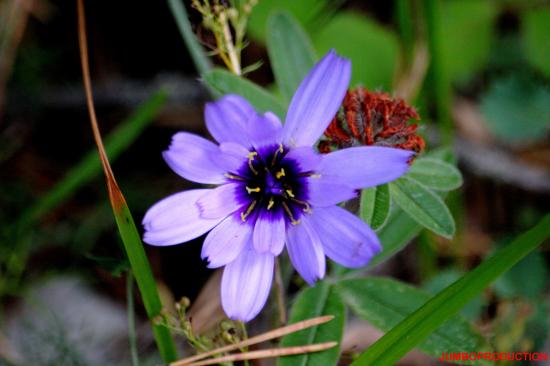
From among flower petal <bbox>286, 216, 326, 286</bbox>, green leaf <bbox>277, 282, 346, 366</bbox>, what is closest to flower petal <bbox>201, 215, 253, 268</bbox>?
flower petal <bbox>286, 216, 326, 286</bbox>

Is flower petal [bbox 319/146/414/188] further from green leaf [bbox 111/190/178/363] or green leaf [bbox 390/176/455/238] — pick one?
green leaf [bbox 111/190/178/363]

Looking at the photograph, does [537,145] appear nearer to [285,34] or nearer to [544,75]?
[544,75]

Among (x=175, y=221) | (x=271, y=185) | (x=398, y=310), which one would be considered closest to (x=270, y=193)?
(x=271, y=185)

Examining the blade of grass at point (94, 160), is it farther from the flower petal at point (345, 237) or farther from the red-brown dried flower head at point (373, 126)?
the flower petal at point (345, 237)

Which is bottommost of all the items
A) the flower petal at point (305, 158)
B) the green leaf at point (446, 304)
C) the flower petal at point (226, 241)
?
the green leaf at point (446, 304)

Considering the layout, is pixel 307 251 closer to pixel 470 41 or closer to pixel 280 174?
pixel 280 174

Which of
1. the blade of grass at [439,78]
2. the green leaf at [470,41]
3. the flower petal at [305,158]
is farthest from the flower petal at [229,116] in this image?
the green leaf at [470,41]
